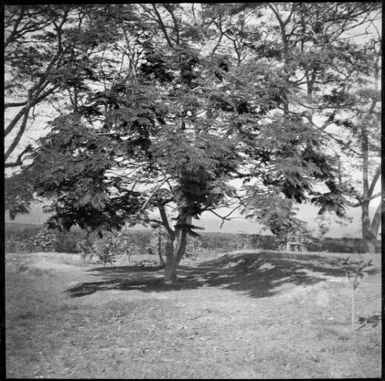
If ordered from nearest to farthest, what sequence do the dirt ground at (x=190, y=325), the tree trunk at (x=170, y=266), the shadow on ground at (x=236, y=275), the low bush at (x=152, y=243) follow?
1. the dirt ground at (x=190, y=325)
2. the shadow on ground at (x=236, y=275)
3. the tree trunk at (x=170, y=266)
4. the low bush at (x=152, y=243)

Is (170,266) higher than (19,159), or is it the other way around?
(19,159)

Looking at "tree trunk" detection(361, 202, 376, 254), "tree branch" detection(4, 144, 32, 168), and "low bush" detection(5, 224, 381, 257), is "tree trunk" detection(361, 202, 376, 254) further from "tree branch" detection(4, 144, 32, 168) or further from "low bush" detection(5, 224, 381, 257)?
"tree branch" detection(4, 144, 32, 168)

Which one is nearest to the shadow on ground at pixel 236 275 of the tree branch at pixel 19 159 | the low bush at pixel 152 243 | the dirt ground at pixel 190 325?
the dirt ground at pixel 190 325

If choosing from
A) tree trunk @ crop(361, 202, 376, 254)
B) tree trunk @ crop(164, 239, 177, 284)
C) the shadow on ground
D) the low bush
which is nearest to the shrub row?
the low bush

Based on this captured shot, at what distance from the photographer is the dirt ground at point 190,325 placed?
154 inches

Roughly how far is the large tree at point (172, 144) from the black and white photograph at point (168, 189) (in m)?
0.03

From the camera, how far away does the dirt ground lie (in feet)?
12.8

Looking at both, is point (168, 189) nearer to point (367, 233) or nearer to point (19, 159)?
point (19, 159)

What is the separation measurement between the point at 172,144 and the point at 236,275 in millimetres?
4871

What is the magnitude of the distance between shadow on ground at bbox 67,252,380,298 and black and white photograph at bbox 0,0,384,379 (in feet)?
0.25

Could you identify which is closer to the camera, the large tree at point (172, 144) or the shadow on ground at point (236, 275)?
the large tree at point (172, 144)

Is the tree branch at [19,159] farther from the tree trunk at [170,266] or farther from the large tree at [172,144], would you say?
the tree trunk at [170,266]

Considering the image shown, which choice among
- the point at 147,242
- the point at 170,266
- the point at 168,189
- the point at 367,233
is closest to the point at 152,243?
the point at 147,242

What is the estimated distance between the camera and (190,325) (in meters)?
5.43
